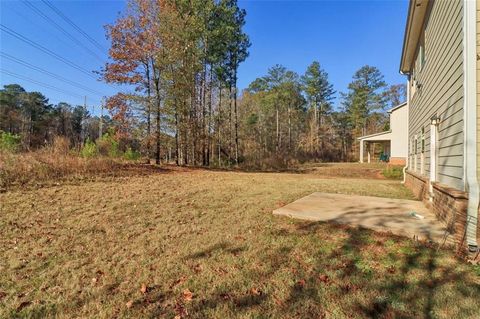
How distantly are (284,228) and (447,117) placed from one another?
3.20 m

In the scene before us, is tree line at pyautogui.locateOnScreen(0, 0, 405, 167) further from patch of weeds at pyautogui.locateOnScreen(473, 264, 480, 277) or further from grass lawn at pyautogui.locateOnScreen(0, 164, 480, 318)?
patch of weeds at pyautogui.locateOnScreen(473, 264, 480, 277)

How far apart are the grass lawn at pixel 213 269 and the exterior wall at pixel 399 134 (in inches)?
753

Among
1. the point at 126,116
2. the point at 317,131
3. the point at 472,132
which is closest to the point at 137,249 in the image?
the point at 472,132

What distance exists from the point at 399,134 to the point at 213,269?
21.8 m

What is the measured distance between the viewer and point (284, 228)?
4082 mm

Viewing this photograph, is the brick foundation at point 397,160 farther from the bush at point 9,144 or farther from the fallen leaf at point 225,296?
the bush at point 9,144

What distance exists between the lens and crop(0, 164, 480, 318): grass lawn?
214cm

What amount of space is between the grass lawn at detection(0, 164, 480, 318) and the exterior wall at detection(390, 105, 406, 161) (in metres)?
19.1

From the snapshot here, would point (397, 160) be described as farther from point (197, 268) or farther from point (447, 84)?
point (197, 268)

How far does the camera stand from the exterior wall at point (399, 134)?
64.6ft

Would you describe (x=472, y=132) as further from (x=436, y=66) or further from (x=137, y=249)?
(x=137, y=249)

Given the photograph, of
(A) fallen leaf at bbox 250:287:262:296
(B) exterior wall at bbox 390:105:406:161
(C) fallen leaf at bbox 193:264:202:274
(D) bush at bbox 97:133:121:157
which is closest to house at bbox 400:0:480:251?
(A) fallen leaf at bbox 250:287:262:296

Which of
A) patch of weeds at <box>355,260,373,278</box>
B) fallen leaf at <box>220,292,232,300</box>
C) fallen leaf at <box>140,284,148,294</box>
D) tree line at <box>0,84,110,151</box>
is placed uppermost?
tree line at <box>0,84,110,151</box>

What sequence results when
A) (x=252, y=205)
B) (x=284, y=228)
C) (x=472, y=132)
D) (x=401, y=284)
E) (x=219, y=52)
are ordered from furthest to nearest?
(x=219, y=52) → (x=252, y=205) → (x=284, y=228) → (x=472, y=132) → (x=401, y=284)
